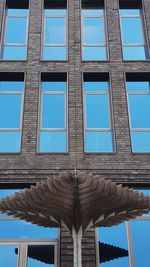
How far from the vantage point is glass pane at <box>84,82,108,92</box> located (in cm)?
1303

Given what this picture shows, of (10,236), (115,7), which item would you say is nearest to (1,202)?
(10,236)

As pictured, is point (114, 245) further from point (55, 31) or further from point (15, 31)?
point (15, 31)

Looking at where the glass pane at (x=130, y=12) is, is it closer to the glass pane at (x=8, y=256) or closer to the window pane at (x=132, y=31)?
the window pane at (x=132, y=31)

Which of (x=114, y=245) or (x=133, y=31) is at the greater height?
(x=133, y=31)

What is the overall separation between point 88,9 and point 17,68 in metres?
4.16

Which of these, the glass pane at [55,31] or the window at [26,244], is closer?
the window at [26,244]

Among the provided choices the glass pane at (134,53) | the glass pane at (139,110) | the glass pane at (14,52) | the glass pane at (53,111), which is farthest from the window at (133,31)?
the glass pane at (14,52)

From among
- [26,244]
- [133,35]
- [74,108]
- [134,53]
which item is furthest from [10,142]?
[133,35]

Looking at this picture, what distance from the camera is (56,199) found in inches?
317

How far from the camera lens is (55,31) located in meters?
14.4

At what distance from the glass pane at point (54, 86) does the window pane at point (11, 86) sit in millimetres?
741

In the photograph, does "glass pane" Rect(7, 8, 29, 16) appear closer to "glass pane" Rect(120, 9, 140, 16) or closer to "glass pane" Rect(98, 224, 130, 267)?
"glass pane" Rect(120, 9, 140, 16)

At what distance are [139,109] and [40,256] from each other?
17.6ft

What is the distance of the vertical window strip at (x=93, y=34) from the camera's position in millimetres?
13711
